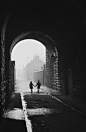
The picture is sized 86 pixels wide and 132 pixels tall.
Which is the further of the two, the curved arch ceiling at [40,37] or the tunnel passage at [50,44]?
the tunnel passage at [50,44]

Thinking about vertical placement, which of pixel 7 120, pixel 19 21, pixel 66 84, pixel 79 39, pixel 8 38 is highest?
pixel 19 21

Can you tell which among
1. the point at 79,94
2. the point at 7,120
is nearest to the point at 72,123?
the point at 7,120

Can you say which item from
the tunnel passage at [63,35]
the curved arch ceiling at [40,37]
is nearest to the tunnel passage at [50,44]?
the curved arch ceiling at [40,37]

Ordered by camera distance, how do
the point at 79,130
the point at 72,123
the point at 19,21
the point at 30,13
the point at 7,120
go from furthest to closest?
the point at 19,21, the point at 30,13, the point at 7,120, the point at 72,123, the point at 79,130

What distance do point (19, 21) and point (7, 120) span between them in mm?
11899

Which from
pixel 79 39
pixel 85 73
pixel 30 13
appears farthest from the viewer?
pixel 30 13

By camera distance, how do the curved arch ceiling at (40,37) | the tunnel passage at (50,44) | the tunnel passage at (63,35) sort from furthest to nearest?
the tunnel passage at (50,44) → the curved arch ceiling at (40,37) → the tunnel passage at (63,35)

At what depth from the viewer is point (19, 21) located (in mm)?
17812

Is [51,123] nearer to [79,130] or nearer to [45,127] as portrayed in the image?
[45,127]

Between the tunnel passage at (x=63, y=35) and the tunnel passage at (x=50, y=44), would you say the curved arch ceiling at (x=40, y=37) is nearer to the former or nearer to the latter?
the tunnel passage at (x=50, y=44)

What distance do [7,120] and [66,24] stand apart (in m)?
11.1

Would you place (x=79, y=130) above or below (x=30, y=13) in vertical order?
below

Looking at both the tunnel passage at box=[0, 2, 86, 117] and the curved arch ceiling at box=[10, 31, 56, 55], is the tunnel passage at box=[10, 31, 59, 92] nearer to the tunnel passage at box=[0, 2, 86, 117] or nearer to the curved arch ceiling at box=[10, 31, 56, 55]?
the curved arch ceiling at box=[10, 31, 56, 55]

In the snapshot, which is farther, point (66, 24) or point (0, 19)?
point (66, 24)
